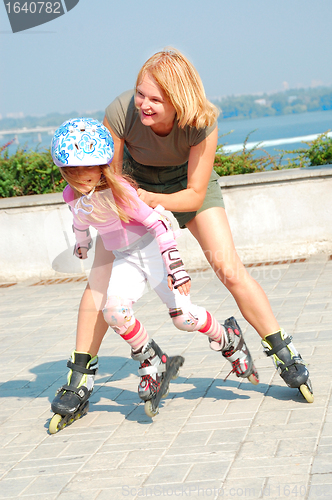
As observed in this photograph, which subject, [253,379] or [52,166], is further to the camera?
[52,166]

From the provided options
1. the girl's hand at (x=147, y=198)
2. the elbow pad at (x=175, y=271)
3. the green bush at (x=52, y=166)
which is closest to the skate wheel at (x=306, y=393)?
the elbow pad at (x=175, y=271)

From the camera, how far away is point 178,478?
2648 millimetres

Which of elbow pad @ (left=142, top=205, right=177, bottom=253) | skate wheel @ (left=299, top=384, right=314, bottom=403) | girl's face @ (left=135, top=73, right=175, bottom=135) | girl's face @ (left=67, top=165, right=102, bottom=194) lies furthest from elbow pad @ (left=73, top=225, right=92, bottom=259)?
skate wheel @ (left=299, top=384, right=314, bottom=403)

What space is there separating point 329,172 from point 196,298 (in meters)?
2.40

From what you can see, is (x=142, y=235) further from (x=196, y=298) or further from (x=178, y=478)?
(x=196, y=298)

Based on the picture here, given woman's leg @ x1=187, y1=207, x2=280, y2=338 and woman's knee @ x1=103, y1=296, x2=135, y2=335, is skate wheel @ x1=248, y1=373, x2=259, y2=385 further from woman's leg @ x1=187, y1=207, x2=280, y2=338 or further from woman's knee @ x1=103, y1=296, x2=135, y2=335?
woman's knee @ x1=103, y1=296, x2=135, y2=335

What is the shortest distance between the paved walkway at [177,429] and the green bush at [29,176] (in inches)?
157

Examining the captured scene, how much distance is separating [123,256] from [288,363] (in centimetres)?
113

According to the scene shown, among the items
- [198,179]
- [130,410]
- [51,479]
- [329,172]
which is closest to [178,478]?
[51,479]

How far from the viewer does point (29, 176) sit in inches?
358

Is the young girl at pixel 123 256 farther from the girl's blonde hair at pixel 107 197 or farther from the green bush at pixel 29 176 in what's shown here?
the green bush at pixel 29 176

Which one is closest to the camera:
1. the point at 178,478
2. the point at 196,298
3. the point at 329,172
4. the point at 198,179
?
the point at 178,478

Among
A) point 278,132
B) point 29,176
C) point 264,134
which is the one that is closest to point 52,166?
point 29,176

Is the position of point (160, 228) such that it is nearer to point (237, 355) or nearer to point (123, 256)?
point (123, 256)
